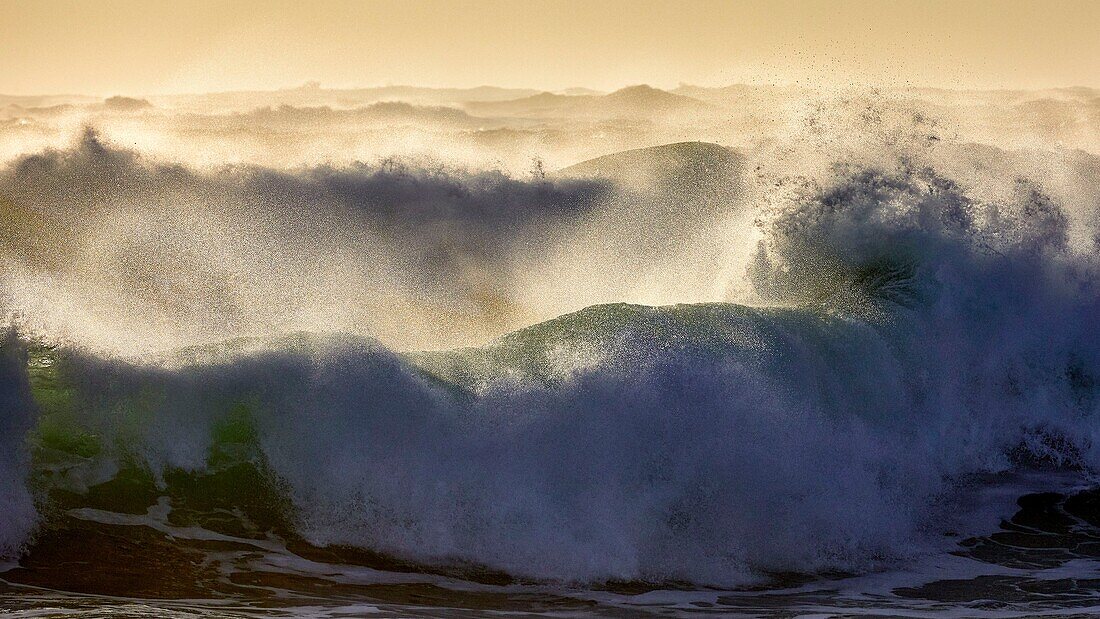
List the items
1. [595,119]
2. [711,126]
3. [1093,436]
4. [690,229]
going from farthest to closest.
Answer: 1. [595,119]
2. [711,126]
3. [690,229]
4. [1093,436]

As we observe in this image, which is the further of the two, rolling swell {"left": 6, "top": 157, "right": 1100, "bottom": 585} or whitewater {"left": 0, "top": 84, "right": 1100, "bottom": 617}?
rolling swell {"left": 6, "top": 157, "right": 1100, "bottom": 585}

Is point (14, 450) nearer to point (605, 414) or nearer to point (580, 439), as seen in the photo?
point (580, 439)

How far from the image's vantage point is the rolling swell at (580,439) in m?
6.48

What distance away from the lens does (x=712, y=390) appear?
7.29 metres

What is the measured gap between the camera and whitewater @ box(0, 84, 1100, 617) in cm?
632

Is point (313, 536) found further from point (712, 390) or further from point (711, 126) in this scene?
point (711, 126)

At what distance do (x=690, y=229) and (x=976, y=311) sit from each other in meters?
3.41

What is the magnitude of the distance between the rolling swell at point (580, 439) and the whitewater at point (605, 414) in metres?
0.02

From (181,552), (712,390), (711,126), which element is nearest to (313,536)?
(181,552)

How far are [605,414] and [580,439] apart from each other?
208 mm

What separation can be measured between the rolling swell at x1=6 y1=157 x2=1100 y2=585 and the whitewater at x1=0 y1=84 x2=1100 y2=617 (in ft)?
0.06

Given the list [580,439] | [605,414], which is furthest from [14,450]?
[605,414]

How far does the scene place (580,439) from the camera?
22.5ft

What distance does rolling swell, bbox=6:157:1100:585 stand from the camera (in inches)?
255
